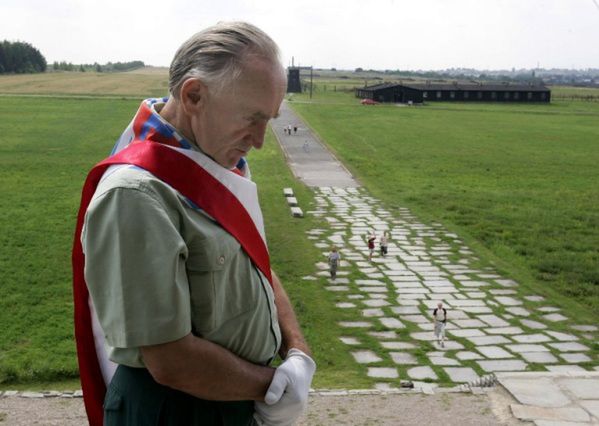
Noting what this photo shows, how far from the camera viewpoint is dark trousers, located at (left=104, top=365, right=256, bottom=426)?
176cm

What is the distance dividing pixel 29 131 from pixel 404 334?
28965mm

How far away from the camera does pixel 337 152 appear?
1088 inches

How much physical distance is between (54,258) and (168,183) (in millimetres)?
10568

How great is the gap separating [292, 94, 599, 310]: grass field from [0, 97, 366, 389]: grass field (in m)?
3.51

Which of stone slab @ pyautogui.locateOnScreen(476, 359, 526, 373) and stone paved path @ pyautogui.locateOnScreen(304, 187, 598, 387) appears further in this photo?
stone paved path @ pyautogui.locateOnScreen(304, 187, 598, 387)

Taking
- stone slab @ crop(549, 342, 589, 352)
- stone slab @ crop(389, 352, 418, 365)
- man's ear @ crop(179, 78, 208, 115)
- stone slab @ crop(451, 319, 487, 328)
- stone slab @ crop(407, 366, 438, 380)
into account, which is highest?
man's ear @ crop(179, 78, 208, 115)

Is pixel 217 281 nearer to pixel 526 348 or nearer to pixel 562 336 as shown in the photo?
pixel 526 348

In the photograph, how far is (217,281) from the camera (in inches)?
66.1

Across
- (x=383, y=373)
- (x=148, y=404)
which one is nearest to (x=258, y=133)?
(x=148, y=404)

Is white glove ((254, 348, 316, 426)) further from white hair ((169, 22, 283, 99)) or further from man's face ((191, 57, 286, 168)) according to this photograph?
white hair ((169, 22, 283, 99))

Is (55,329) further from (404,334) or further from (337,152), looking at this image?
(337,152)

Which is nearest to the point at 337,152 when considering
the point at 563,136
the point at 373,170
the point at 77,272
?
the point at 373,170

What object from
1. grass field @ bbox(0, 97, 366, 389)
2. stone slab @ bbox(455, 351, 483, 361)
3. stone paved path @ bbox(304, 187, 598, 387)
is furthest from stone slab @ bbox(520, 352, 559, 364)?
grass field @ bbox(0, 97, 366, 389)

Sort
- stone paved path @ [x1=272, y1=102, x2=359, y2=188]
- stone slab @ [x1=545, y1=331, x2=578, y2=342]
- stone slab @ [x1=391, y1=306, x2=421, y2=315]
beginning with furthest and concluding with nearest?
stone paved path @ [x1=272, y1=102, x2=359, y2=188] → stone slab @ [x1=391, y1=306, x2=421, y2=315] → stone slab @ [x1=545, y1=331, x2=578, y2=342]
